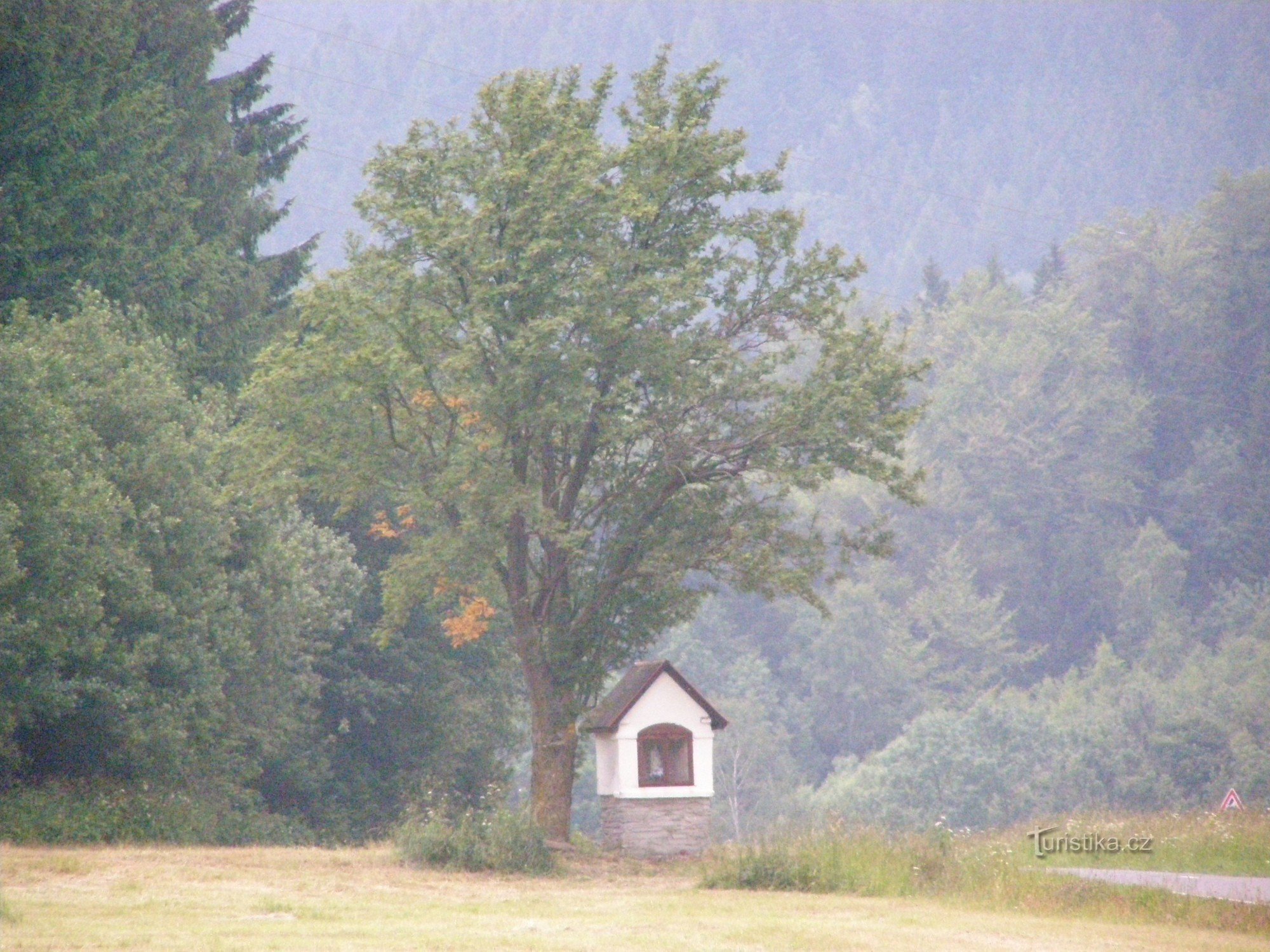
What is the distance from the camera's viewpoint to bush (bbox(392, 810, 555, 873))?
67.5 ft

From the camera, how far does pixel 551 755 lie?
2464 cm

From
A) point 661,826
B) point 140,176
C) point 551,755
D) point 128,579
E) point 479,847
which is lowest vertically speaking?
point 479,847

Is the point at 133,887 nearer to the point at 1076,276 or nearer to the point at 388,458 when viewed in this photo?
the point at 388,458

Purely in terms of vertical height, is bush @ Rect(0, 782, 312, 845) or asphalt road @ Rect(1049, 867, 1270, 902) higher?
bush @ Rect(0, 782, 312, 845)

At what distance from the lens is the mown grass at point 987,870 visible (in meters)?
16.3

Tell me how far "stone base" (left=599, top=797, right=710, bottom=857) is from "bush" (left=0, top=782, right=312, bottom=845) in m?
7.49

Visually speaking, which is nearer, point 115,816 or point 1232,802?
point 115,816

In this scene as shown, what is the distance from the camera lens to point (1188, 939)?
47.7 feet

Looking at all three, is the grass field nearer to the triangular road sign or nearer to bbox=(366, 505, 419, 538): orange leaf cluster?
the triangular road sign

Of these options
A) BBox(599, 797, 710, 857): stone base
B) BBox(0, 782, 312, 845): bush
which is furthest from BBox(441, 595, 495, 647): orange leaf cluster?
BBox(0, 782, 312, 845): bush

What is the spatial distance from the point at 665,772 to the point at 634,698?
1.62m

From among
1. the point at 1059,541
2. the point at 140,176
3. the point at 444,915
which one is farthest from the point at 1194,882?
the point at 1059,541

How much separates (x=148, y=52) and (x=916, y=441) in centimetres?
8320

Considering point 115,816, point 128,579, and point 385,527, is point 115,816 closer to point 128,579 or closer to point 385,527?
point 128,579
